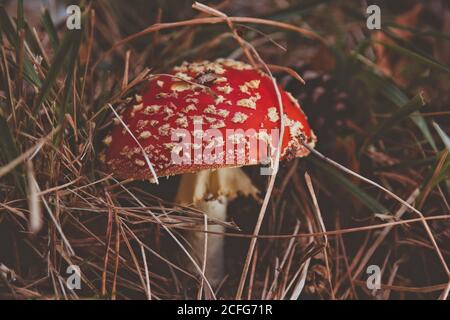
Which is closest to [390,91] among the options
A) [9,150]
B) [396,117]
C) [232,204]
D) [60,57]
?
[396,117]

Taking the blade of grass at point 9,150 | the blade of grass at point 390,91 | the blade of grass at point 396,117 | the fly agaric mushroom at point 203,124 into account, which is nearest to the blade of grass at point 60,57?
the blade of grass at point 9,150

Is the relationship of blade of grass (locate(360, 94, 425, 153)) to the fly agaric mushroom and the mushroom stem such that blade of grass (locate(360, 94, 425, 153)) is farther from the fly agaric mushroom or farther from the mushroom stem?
the mushroom stem

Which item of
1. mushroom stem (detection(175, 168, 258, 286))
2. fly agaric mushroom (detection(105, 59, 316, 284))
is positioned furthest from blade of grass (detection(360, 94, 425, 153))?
mushroom stem (detection(175, 168, 258, 286))

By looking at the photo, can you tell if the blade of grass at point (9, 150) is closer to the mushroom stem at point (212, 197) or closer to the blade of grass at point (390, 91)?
the mushroom stem at point (212, 197)

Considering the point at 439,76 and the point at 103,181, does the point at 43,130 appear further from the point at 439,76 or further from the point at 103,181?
the point at 439,76

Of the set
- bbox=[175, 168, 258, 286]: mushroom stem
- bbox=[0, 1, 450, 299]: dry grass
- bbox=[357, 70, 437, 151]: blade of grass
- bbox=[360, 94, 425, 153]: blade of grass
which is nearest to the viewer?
bbox=[0, 1, 450, 299]: dry grass

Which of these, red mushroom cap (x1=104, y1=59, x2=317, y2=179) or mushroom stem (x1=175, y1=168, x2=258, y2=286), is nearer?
red mushroom cap (x1=104, y1=59, x2=317, y2=179)
